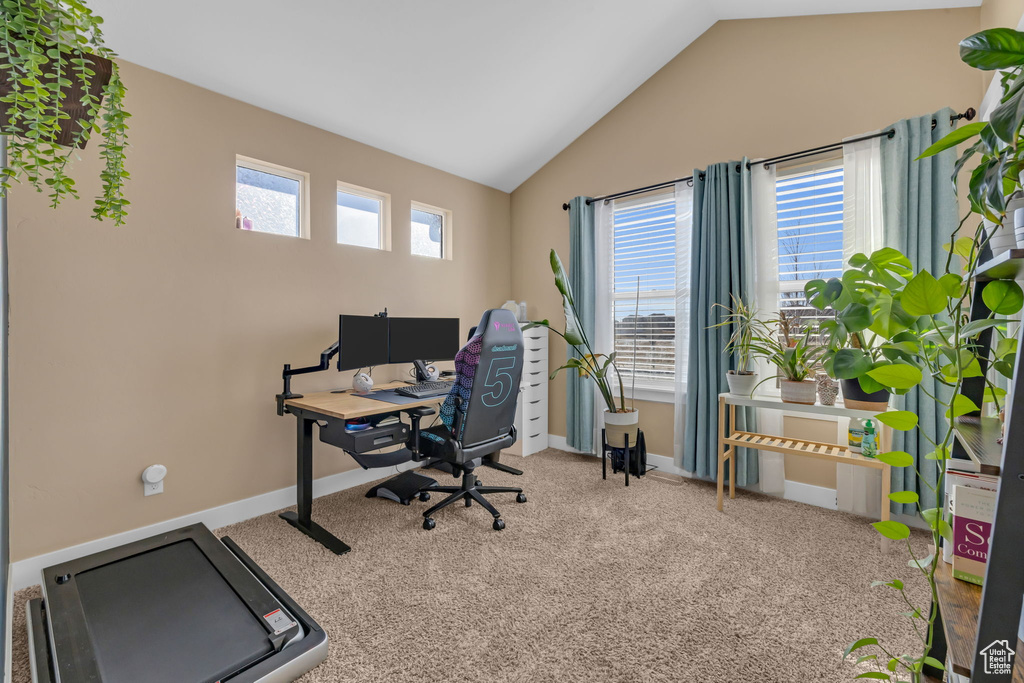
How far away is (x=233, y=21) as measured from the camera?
214 cm

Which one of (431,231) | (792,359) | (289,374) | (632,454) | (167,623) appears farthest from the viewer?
(431,231)

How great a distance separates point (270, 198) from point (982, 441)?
330 centimetres

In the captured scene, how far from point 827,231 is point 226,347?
3617mm

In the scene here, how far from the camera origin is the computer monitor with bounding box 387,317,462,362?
3096 millimetres

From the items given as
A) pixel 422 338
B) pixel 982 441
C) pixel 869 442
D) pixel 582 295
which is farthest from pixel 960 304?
pixel 582 295

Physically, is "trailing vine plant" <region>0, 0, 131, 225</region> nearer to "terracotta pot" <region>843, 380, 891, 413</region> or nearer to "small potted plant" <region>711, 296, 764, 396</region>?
"small potted plant" <region>711, 296, 764, 396</region>

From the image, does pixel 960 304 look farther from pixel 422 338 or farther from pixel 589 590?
pixel 422 338

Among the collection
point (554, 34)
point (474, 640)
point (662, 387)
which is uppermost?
point (554, 34)

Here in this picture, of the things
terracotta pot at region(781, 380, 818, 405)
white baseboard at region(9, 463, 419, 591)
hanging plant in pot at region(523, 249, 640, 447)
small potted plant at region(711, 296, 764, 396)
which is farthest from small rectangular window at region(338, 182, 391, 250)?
terracotta pot at region(781, 380, 818, 405)

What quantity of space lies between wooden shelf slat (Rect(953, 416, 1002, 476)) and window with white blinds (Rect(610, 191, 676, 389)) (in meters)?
2.41

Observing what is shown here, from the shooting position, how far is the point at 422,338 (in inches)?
129

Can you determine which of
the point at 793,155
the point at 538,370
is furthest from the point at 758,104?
the point at 538,370

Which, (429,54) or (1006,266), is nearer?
(1006,266)

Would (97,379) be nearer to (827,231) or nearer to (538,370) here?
(538,370)
